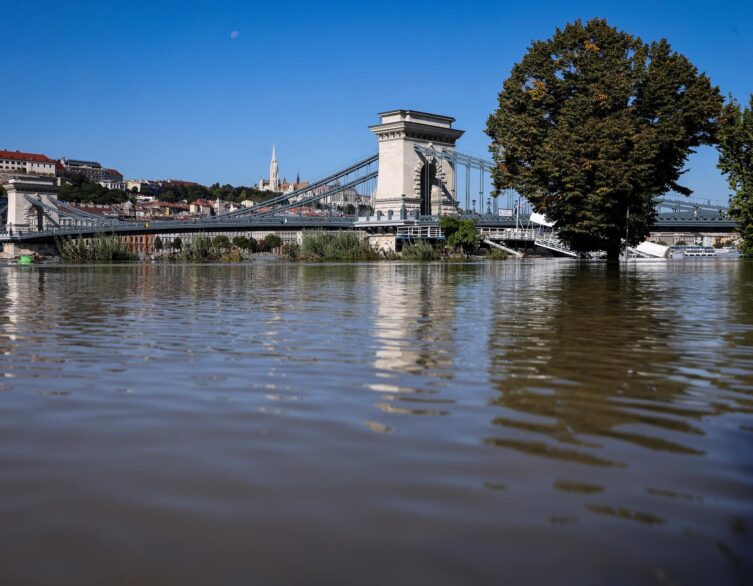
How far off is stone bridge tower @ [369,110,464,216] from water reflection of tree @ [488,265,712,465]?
195 ft

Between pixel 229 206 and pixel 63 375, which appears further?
pixel 229 206

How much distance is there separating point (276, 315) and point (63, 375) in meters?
4.83

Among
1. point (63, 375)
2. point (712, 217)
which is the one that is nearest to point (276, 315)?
point (63, 375)

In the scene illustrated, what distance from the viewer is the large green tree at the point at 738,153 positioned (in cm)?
3122

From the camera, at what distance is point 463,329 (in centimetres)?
843

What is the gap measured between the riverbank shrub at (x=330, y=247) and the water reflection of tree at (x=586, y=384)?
35.8 m

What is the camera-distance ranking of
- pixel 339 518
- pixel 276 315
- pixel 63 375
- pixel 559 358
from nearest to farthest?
pixel 339 518 < pixel 63 375 < pixel 559 358 < pixel 276 315

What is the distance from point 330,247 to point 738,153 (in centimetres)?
2200

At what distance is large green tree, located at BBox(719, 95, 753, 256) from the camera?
31219mm

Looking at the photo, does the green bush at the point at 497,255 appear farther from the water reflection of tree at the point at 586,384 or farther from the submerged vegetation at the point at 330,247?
the water reflection of tree at the point at 586,384

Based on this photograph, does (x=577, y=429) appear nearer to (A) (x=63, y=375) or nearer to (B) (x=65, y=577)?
(B) (x=65, y=577)

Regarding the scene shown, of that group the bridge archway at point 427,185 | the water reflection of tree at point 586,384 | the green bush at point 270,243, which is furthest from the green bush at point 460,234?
the green bush at point 270,243

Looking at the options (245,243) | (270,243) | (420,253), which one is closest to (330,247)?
(420,253)

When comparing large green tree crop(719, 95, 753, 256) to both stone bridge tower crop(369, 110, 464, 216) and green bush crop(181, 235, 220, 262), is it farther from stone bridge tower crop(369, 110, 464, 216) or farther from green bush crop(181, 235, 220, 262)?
stone bridge tower crop(369, 110, 464, 216)
